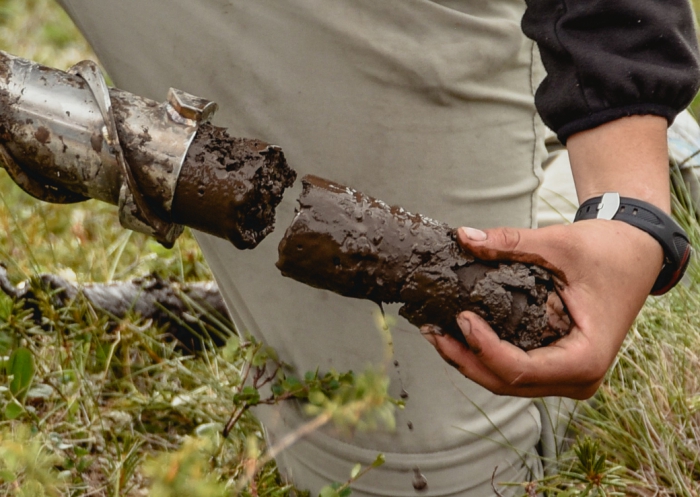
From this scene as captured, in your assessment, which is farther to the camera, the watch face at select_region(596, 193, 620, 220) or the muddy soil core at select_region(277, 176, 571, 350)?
the watch face at select_region(596, 193, 620, 220)

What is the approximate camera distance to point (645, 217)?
5.01ft

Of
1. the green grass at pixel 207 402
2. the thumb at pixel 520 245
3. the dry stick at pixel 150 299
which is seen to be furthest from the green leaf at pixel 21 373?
the thumb at pixel 520 245

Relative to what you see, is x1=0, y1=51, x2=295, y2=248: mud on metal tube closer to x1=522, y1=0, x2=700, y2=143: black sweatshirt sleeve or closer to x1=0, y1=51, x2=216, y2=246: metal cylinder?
x1=0, y1=51, x2=216, y2=246: metal cylinder

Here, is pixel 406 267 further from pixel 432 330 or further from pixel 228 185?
pixel 228 185

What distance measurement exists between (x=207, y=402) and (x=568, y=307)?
1.16 m

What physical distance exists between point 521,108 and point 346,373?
80cm

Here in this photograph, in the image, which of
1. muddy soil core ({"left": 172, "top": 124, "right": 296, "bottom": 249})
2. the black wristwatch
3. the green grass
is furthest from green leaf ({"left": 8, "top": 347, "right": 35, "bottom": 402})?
the black wristwatch

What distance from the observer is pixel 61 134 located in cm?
150

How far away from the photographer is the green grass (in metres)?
1.86

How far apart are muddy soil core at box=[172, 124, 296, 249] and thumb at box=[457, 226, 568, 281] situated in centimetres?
37

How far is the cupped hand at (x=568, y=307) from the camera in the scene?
56.7 inches

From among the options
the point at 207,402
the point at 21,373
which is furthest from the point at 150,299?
the point at 21,373

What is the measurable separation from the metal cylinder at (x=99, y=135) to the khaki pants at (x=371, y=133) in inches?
13.9

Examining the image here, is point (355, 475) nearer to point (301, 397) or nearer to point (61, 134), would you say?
point (301, 397)
